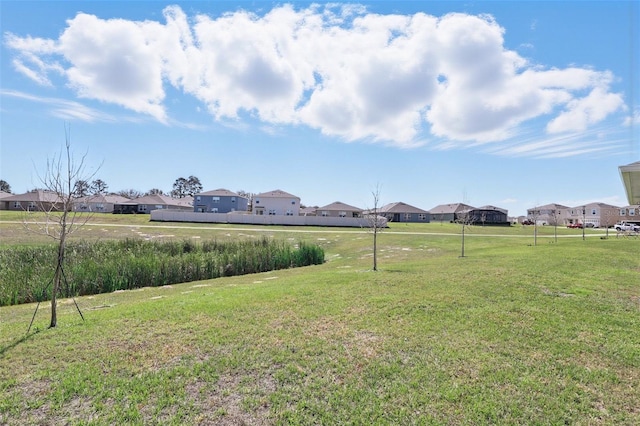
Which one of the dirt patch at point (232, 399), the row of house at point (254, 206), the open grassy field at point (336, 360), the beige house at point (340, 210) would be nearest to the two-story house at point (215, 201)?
the row of house at point (254, 206)

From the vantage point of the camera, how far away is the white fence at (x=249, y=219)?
161 feet

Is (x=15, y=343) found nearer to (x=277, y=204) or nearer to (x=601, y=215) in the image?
(x=277, y=204)

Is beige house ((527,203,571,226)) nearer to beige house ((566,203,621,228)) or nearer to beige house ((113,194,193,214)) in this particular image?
→ beige house ((566,203,621,228))

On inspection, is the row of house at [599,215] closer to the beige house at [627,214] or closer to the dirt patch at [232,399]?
the beige house at [627,214]

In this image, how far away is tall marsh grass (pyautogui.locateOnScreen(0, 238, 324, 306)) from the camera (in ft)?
40.0

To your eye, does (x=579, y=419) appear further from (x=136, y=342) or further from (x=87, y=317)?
(x=87, y=317)

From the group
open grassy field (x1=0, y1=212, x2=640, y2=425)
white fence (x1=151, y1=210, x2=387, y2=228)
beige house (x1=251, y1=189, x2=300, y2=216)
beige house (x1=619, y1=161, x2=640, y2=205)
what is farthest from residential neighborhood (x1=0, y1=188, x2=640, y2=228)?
Answer: open grassy field (x1=0, y1=212, x2=640, y2=425)

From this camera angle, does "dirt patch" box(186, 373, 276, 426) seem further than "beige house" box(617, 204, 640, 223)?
No

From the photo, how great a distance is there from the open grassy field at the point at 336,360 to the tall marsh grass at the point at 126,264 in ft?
13.9

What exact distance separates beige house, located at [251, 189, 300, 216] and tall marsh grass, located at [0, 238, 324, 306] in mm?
39944

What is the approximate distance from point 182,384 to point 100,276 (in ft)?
36.1

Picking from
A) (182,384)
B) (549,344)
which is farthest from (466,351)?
(182,384)

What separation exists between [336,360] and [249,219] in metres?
45.0

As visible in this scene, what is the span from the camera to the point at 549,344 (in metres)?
5.96
